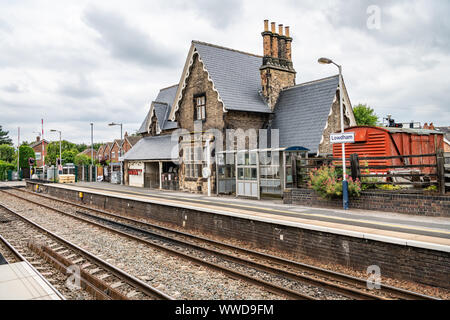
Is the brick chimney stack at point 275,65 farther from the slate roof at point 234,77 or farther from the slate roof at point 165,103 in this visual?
the slate roof at point 165,103

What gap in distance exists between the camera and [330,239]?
8.65 meters

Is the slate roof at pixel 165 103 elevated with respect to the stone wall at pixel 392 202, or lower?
elevated

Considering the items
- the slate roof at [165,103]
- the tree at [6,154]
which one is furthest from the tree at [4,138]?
the slate roof at [165,103]

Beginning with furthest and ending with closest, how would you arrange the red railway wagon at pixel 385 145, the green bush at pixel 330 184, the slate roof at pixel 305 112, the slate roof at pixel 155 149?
1. the slate roof at pixel 155 149
2. the slate roof at pixel 305 112
3. the red railway wagon at pixel 385 145
4. the green bush at pixel 330 184

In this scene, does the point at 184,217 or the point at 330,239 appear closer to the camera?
the point at 330,239

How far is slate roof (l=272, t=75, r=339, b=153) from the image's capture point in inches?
766

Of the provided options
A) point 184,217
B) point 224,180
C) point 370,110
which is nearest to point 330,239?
point 184,217

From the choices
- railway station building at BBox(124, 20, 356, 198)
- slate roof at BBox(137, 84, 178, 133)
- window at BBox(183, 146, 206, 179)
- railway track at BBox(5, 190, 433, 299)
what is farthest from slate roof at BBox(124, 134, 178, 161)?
railway track at BBox(5, 190, 433, 299)

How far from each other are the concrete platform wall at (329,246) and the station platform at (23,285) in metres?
6.28

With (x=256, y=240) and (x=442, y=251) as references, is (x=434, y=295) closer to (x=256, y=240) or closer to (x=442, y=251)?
(x=442, y=251)

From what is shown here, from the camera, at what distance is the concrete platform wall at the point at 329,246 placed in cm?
691

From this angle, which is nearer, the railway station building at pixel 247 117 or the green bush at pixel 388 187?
the green bush at pixel 388 187

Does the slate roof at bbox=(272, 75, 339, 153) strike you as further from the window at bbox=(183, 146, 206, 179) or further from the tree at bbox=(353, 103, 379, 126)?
the tree at bbox=(353, 103, 379, 126)
